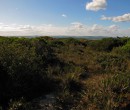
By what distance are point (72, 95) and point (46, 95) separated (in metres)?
0.84

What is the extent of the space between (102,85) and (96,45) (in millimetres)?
18915

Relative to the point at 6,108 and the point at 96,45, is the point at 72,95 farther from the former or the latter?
the point at 96,45

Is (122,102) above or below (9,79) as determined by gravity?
below

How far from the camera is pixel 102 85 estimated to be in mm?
6492

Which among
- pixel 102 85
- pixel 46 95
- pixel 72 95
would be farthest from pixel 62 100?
pixel 102 85

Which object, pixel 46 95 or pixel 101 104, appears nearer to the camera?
pixel 101 104

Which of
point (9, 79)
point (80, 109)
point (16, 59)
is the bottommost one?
point (80, 109)

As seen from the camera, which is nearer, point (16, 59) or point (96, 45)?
point (16, 59)

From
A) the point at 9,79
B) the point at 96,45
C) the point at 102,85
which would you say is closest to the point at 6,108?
the point at 9,79

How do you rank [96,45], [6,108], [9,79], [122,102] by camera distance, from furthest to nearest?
[96,45] < [9,79] < [122,102] < [6,108]

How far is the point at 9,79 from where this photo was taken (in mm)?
6199

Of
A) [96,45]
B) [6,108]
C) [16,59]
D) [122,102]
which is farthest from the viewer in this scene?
[96,45]

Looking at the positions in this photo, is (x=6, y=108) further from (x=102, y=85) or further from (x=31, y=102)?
(x=102, y=85)

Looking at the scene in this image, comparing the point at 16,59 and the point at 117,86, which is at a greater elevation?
the point at 16,59
